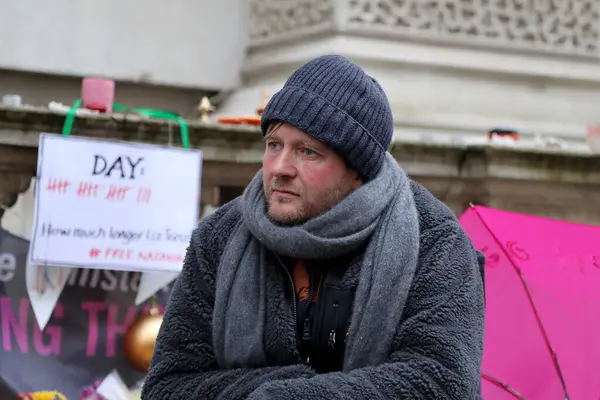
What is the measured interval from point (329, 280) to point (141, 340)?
1.75 metres

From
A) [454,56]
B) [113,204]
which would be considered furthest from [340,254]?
[454,56]

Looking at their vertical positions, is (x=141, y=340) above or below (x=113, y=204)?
below

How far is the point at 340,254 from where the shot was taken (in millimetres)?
1920

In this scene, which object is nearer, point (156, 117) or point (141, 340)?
point (141, 340)

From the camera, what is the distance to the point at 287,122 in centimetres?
193

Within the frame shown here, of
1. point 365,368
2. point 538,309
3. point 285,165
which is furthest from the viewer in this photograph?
point 538,309

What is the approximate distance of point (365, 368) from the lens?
1.80 m

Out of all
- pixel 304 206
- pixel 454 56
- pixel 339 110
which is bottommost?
pixel 304 206

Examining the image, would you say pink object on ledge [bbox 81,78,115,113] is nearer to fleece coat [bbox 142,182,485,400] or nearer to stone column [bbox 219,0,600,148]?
stone column [bbox 219,0,600,148]

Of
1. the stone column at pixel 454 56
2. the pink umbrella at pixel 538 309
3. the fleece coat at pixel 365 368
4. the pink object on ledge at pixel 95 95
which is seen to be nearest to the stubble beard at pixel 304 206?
the fleece coat at pixel 365 368

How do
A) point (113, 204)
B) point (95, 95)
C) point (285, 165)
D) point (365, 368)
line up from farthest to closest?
1. point (95, 95)
2. point (113, 204)
3. point (285, 165)
4. point (365, 368)

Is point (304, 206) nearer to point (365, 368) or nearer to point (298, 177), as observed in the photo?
point (298, 177)

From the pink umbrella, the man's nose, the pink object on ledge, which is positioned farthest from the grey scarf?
the pink object on ledge

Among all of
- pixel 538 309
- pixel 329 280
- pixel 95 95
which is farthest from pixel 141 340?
pixel 329 280
